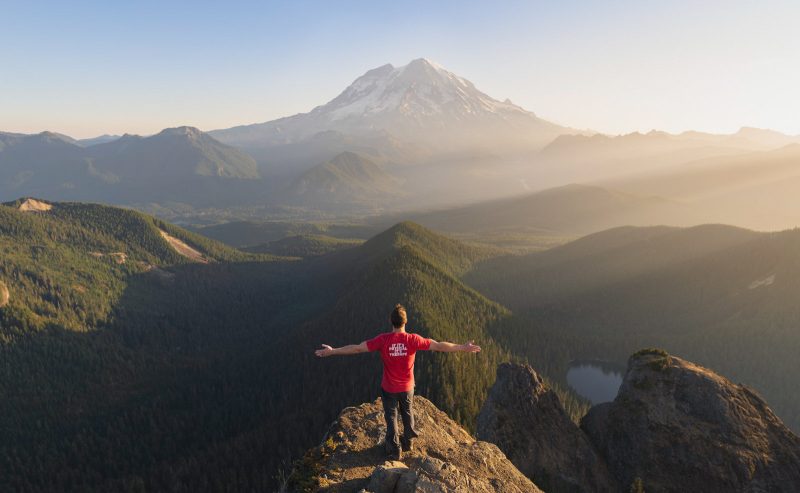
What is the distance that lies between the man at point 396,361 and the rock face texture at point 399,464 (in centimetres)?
159

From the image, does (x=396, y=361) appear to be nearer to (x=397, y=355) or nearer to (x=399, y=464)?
(x=397, y=355)

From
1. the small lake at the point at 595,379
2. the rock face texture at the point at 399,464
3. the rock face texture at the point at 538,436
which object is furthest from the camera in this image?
the small lake at the point at 595,379

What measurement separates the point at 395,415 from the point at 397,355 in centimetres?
323

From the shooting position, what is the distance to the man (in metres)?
19.5

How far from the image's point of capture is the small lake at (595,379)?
174 metres

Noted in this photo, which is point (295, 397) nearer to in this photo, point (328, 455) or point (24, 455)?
point (24, 455)

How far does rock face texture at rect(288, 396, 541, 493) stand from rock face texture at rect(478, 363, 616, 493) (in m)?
31.0

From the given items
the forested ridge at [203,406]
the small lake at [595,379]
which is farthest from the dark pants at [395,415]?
the small lake at [595,379]

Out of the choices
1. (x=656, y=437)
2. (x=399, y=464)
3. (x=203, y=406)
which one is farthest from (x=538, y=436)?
(x=203, y=406)

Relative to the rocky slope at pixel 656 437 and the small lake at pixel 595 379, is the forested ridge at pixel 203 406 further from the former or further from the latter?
the rocky slope at pixel 656 437

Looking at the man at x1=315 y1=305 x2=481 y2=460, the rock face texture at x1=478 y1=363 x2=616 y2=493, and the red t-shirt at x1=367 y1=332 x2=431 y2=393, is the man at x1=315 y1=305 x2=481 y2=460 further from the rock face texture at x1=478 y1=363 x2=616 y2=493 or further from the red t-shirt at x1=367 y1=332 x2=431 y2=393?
the rock face texture at x1=478 y1=363 x2=616 y2=493

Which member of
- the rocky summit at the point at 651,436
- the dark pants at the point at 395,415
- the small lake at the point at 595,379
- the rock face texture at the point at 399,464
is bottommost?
the small lake at the point at 595,379

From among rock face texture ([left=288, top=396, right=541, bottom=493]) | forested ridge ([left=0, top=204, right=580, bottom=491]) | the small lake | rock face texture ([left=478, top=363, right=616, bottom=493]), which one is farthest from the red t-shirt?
the small lake

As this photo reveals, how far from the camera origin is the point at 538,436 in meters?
54.2
